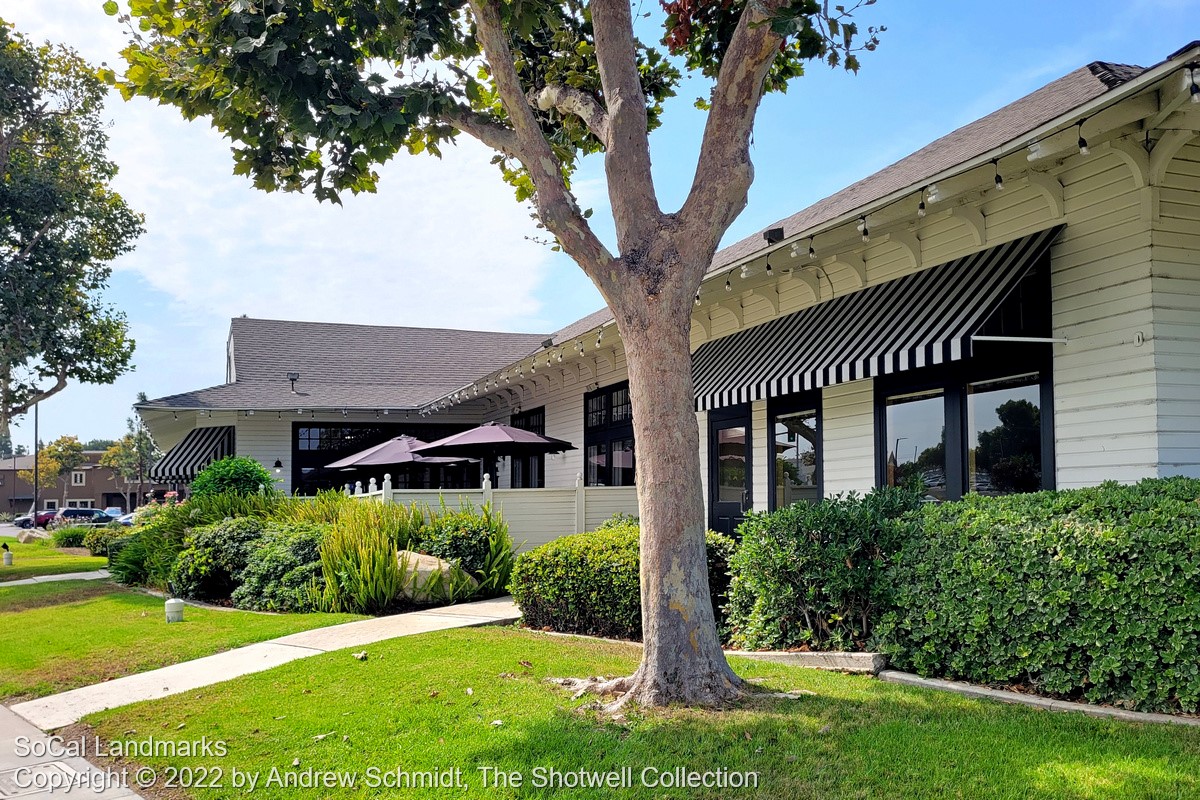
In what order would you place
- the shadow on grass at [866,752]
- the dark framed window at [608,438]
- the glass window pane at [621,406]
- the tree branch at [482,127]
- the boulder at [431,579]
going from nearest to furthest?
the shadow on grass at [866,752], the tree branch at [482,127], the boulder at [431,579], the glass window pane at [621,406], the dark framed window at [608,438]

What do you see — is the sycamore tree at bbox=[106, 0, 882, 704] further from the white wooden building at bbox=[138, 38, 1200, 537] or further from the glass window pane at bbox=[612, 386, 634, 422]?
the glass window pane at bbox=[612, 386, 634, 422]

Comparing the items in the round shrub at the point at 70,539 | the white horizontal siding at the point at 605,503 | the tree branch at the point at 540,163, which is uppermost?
the tree branch at the point at 540,163

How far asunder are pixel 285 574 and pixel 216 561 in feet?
6.75

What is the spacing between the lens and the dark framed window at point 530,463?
22.2m

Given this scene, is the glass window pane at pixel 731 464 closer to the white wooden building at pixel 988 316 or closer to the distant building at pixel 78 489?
the white wooden building at pixel 988 316

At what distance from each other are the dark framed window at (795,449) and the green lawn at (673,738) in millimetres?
4655

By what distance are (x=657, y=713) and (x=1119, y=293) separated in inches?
203

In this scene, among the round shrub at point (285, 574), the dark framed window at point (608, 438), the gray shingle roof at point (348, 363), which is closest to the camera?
the round shrub at point (285, 574)

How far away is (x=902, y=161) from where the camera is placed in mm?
12172

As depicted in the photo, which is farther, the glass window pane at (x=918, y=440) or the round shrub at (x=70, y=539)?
the round shrub at (x=70, y=539)

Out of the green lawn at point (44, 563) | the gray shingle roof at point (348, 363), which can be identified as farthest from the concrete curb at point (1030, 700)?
the green lawn at point (44, 563)

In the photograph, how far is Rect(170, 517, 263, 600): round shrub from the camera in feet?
46.1

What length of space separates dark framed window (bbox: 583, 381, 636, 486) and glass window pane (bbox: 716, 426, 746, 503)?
2.98 m

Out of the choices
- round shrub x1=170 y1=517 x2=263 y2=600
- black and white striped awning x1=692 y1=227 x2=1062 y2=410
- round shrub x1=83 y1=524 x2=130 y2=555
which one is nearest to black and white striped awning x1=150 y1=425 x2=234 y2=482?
round shrub x1=83 y1=524 x2=130 y2=555
